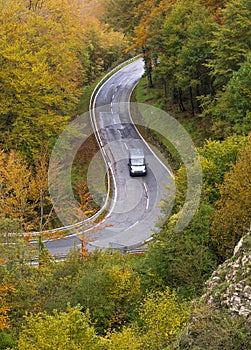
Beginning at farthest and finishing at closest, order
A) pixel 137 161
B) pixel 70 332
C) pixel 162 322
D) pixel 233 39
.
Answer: pixel 137 161 → pixel 233 39 → pixel 162 322 → pixel 70 332

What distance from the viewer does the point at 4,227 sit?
24859 mm

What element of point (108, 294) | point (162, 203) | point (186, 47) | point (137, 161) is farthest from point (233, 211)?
point (186, 47)

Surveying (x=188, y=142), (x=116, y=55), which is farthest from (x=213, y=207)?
(x=116, y=55)

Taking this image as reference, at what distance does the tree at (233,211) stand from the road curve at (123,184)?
A: 4.68 metres

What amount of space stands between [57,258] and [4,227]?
A: 6889 mm

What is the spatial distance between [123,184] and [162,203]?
510 inches

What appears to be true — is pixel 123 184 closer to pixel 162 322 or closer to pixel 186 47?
pixel 186 47

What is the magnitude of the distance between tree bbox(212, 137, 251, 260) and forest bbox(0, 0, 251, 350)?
0.06 m

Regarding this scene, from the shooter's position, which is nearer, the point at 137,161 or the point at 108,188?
the point at 108,188

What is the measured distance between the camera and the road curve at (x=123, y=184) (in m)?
33.7

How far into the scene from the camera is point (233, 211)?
22.8 m

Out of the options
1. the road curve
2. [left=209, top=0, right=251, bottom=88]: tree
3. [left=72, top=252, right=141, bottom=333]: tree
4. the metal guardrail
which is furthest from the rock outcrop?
[left=209, top=0, right=251, bottom=88]: tree

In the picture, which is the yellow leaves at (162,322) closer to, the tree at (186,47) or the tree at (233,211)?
the tree at (233,211)

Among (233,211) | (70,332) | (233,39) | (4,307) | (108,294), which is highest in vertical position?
(233,39)
